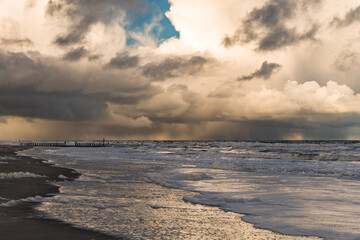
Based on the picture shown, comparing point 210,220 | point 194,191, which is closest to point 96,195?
point 194,191

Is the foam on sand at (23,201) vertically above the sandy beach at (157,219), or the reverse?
the foam on sand at (23,201)

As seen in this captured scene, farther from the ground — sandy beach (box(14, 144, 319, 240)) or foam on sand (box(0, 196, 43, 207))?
foam on sand (box(0, 196, 43, 207))

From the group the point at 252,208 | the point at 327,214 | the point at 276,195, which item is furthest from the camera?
the point at 276,195

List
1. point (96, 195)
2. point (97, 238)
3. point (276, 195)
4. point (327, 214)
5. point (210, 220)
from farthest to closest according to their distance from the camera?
point (276, 195)
point (96, 195)
point (327, 214)
point (210, 220)
point (97, 238)

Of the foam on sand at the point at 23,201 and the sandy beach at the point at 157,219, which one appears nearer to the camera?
the sandy beach at the point at 157,219

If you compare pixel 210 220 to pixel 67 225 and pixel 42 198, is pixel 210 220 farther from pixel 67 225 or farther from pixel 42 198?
pixel 42 198

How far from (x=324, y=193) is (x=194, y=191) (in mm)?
6131

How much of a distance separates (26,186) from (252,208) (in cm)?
1008

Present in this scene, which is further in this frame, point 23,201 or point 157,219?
point 23,201

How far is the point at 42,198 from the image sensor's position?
1237 cm

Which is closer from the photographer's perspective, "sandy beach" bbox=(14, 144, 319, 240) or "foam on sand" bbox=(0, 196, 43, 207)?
"sandy beach" bbox=(14, 144, 319, 240)

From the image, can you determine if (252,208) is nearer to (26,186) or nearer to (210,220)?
(210,220)

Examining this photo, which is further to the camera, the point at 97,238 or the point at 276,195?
the point at 276,195

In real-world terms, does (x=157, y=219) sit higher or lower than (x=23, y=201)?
lower
